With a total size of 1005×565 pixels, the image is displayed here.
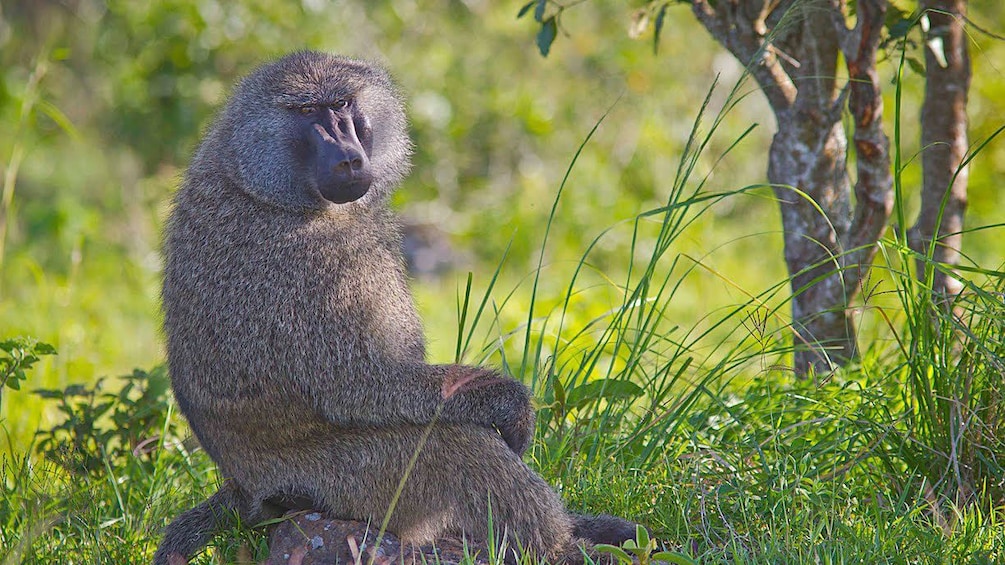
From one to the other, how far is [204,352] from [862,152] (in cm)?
208

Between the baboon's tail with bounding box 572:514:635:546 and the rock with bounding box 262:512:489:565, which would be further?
the baboon's tail with bounding box 572:514:635:546

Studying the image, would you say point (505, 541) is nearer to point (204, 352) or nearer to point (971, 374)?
point (204, 352)

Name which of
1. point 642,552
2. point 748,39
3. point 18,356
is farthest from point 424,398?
point 748,39

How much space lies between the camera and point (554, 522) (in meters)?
2.65

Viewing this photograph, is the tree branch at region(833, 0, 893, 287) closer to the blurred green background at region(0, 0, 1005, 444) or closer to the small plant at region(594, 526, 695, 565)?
the small plant at region(594, 526, 695, 565)

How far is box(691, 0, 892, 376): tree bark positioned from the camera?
3.39 metres

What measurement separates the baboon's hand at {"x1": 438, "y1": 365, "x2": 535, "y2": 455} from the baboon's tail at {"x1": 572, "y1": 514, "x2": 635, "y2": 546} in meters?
0.25

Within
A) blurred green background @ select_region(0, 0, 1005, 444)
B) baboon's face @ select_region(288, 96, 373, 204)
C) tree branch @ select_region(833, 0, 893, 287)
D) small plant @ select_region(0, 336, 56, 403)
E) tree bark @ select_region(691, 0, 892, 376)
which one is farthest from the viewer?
blurred green background @ select_region(0, 0, 1005, 444)

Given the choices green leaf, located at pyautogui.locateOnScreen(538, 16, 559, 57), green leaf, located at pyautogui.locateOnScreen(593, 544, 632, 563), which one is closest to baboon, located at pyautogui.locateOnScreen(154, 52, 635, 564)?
green leaf, located at pyautogui.locateOnScreen(593, 544, 632, 563)

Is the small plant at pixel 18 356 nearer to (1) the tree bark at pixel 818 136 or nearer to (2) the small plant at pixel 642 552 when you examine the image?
(2) the small plant at pixel 642 552

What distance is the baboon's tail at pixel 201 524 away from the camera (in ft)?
8.87

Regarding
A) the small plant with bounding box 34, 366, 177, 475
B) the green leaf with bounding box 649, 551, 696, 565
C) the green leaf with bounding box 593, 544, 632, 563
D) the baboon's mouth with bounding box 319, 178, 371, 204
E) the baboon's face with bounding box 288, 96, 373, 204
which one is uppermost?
the baboon's face with bounding box 288, 96, 373, 204

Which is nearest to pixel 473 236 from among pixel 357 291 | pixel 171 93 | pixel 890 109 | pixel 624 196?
pixel 624 196

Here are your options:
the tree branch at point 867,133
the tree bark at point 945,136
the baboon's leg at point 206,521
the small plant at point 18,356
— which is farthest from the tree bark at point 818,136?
the small plant at point 18,356
